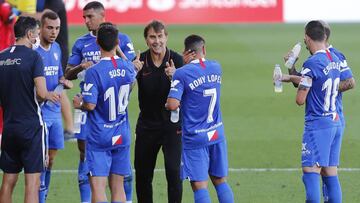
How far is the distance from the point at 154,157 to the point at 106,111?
4.16ft

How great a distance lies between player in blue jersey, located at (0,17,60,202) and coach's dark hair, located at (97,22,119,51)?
676 millimetres

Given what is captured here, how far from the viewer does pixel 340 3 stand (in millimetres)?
29297

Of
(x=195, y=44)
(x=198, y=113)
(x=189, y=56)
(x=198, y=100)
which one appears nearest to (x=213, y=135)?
(x=198, y=113)

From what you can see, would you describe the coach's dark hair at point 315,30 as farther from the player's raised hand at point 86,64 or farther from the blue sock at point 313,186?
the player's raised hand at point 86,64

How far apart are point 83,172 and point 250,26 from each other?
18065 millimetres

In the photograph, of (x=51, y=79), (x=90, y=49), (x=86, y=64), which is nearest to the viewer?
(x=86, y=64)

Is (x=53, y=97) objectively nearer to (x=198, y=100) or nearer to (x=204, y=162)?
(x=198, y=100)

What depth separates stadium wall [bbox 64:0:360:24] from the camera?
93.2 feet

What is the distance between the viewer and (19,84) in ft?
30.8

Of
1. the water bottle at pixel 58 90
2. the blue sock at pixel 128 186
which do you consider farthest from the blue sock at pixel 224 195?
the water bottle at pixel 58 90

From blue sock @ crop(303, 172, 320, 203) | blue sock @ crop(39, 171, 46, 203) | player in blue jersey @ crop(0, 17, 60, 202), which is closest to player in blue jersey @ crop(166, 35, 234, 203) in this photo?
blue sock @ crop(303, 172, 320, 203)

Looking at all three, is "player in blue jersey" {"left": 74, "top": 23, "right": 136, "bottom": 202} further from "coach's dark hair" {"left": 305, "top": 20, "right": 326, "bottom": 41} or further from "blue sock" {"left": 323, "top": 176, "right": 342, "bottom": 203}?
"blue sock" {"left": 323, "top": 176, "right": 342, "bottom": 203}

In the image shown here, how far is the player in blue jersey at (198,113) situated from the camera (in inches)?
372

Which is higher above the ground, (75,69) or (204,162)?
(75,69)
